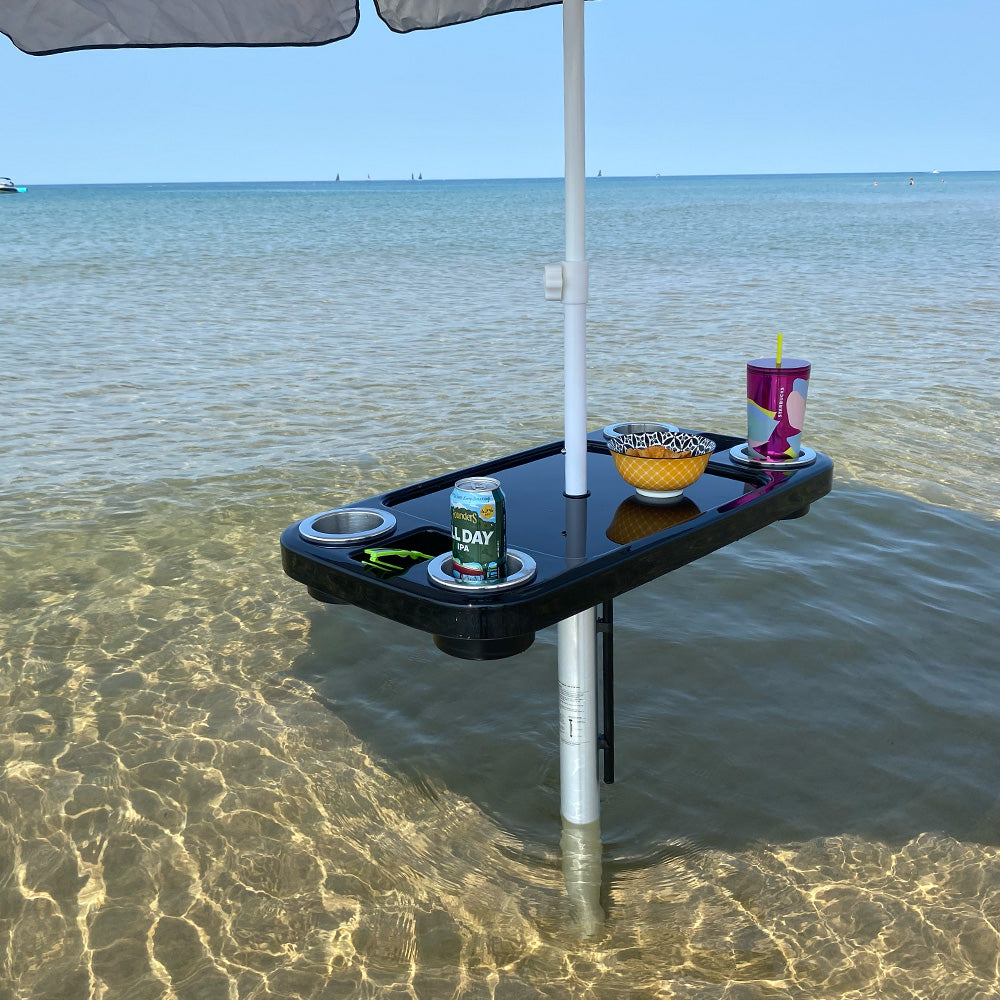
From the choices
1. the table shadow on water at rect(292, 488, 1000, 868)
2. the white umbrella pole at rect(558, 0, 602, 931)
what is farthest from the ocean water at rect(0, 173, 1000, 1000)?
the white umbrella pole at rect(558, 0, 602, 931)

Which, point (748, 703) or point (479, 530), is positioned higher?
point (479, 530)

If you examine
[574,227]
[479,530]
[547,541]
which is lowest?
[547,541]

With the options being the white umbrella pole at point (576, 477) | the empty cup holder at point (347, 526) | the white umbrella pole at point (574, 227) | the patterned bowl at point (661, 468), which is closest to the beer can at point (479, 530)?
the white umbrella pole at point (576, 477)

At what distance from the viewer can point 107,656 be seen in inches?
157

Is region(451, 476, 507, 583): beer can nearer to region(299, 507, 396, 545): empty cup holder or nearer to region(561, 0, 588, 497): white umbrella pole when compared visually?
region(299, 507, 396, 545): empty cup holder

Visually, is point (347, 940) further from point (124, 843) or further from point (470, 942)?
point (124, 843)

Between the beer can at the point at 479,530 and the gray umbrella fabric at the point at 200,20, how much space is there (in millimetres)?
1346

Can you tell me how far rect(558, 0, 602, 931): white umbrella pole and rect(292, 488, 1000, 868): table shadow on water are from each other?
1.47ft

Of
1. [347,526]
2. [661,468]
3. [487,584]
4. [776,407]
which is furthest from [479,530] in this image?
[776,407]

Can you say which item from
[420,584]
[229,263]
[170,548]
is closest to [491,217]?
[229,263]

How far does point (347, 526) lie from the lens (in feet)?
8.09

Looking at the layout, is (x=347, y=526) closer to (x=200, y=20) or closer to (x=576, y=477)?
(x=576, y=477)

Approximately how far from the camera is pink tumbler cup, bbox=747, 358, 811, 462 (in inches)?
107

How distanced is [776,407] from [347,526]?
1.21 meters
